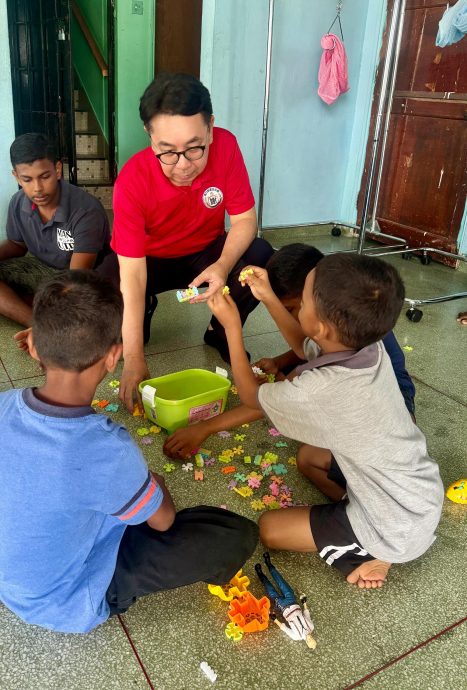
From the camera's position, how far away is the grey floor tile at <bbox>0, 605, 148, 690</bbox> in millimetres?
1151

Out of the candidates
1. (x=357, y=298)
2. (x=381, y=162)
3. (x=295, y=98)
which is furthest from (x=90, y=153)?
(x=357, y=298)

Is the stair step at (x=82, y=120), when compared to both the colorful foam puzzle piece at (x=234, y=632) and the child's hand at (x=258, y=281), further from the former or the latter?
the colorful foam puzzle piece at (x=234, y=632)

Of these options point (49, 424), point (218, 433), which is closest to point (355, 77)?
point (218, 433)

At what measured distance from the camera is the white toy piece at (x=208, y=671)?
1172mm

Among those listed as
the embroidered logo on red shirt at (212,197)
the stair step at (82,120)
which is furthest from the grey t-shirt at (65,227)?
the stair step at (82,120)

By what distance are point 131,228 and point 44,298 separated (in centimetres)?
115

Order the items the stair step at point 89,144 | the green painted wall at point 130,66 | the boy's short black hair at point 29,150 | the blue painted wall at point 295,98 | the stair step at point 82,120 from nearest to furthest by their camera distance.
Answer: the boy's short black hair at point 29,150 → the blue painted wall at point 295,98 → the green painted wall at point 130,66 → the stair step at point 89,144 → the stair step at point 82,120

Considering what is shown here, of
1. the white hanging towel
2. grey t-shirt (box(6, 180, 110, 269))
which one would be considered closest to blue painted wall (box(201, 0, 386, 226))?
the white hanging towel

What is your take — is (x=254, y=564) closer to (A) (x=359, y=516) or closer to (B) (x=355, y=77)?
(A) (x=359, y=516)

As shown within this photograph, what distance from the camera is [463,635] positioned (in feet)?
4.32

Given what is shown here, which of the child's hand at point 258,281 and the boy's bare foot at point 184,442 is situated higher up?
the child's hand at point 258,281

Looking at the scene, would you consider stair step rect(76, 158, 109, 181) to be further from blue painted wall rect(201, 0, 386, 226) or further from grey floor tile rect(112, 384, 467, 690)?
grey floor tile rect(112, 384, 467, 690)

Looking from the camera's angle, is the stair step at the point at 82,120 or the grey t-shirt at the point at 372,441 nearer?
the grey t-shirt at the point at 372,441

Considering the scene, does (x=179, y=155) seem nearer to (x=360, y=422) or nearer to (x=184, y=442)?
(x=184, y=442)
